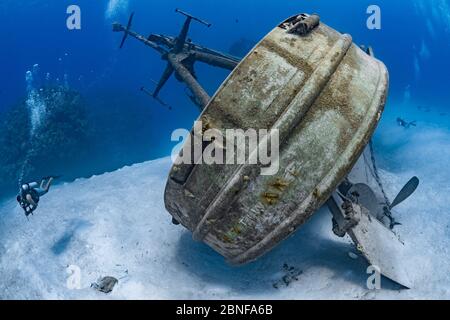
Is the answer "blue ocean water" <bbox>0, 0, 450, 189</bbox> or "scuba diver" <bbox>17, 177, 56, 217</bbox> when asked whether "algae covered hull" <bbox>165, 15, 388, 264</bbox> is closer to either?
"scuba diver" <bbox>17, 177, 56, 217</bbox>

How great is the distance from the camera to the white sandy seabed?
504cm

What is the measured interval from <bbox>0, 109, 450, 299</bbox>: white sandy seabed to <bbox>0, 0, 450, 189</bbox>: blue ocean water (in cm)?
862

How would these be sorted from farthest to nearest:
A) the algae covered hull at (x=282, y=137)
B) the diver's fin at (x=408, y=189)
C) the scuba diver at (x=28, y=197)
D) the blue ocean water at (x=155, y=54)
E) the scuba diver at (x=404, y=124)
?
the blue ocean water at (x=155, y=54)
the scuba diver at (x=404, y=124)
the scuba diver at (x=28, y=197)
the diver's fin at (x=408, y=189)
the algae covered hull at (x=282, y=137)

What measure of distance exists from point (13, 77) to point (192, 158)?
3909 centimetres

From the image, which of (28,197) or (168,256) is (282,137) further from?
(28,197)

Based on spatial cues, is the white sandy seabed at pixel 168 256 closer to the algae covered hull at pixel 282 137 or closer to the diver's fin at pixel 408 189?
the diver's fin at pixel 408 189

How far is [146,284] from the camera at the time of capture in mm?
5309

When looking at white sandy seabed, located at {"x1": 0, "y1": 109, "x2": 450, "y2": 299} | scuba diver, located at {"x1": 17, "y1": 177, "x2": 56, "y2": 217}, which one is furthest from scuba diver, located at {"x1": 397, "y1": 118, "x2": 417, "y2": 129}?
scuba diver, located at {"x1": 17, "y1": 177, "x2": 56, "y2": 217}

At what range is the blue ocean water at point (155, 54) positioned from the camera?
22.5 meters

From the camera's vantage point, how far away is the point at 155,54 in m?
39.5

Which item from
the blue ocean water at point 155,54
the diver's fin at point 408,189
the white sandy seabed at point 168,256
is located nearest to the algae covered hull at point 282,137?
the white sandy seabed at point 168,256

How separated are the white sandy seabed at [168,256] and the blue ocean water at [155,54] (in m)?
8.62
